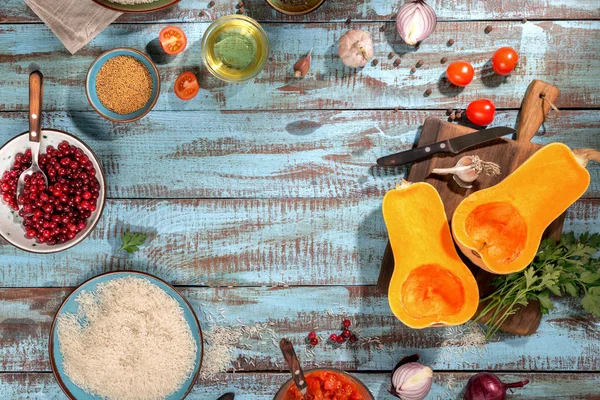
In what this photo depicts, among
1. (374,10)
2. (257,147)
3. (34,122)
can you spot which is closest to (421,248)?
(257,147)

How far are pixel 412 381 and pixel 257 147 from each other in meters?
0.88

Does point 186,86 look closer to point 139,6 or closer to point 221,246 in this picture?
point 139,6

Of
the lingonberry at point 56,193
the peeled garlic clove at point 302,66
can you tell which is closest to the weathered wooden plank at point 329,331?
the lingonberry at point 56,193

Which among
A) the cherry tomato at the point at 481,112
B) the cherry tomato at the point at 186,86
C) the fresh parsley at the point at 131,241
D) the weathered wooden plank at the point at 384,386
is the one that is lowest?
the weathered wooden plank at the point at 384,386

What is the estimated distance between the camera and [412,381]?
1.71 metres

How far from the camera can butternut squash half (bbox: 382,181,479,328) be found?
1.57 metres

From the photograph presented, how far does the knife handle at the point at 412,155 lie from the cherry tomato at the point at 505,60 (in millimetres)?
311

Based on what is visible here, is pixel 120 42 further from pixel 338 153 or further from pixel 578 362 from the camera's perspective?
pixel 578 362

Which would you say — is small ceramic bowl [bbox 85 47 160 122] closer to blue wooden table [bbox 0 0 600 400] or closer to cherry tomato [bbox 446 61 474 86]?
blue wooden table [bbox 0 0 600 400]

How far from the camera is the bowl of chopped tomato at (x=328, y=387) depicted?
65.2 inches

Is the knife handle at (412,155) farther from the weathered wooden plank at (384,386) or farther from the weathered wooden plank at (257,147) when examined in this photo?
the weathered wooden plank at (384,386)

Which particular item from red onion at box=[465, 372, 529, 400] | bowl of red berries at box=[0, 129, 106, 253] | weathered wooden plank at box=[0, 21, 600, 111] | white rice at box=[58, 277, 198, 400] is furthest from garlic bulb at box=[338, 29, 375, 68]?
red onion at box=[465, 372, 529, 400]

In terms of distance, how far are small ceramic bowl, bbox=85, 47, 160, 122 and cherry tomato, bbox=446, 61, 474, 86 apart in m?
0.91

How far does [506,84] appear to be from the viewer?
178cm
